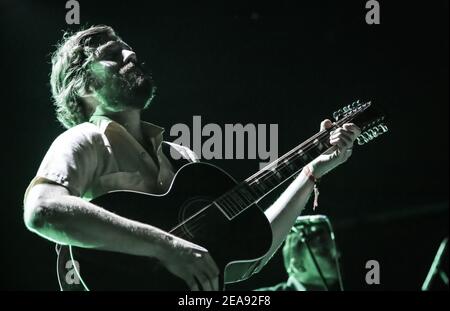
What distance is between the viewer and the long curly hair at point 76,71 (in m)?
2.03

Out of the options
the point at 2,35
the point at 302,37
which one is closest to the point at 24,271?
the point at 2,35

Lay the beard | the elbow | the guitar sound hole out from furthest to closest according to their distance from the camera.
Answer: the beard → the guitar sound hole → the elbow

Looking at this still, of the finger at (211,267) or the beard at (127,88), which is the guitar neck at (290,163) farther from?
the beard at (127,88)

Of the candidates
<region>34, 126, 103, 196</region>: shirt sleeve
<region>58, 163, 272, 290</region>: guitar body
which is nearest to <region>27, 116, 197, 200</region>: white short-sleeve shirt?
<region>34, 126, 103, 196</region>: shirt sleeve

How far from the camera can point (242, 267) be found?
6.06ft

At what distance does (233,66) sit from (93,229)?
1.79 meters

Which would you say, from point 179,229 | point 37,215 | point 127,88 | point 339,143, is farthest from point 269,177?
point 37,215

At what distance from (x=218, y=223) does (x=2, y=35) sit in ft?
6.34

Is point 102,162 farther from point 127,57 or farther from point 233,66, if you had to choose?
point 233,66

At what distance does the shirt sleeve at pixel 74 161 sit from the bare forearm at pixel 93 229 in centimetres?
8

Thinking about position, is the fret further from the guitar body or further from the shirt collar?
the shirt collar

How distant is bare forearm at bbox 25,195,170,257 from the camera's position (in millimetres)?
1528

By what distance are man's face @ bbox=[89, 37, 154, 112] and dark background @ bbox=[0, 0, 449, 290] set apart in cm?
93

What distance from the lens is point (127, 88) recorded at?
1970 mm
